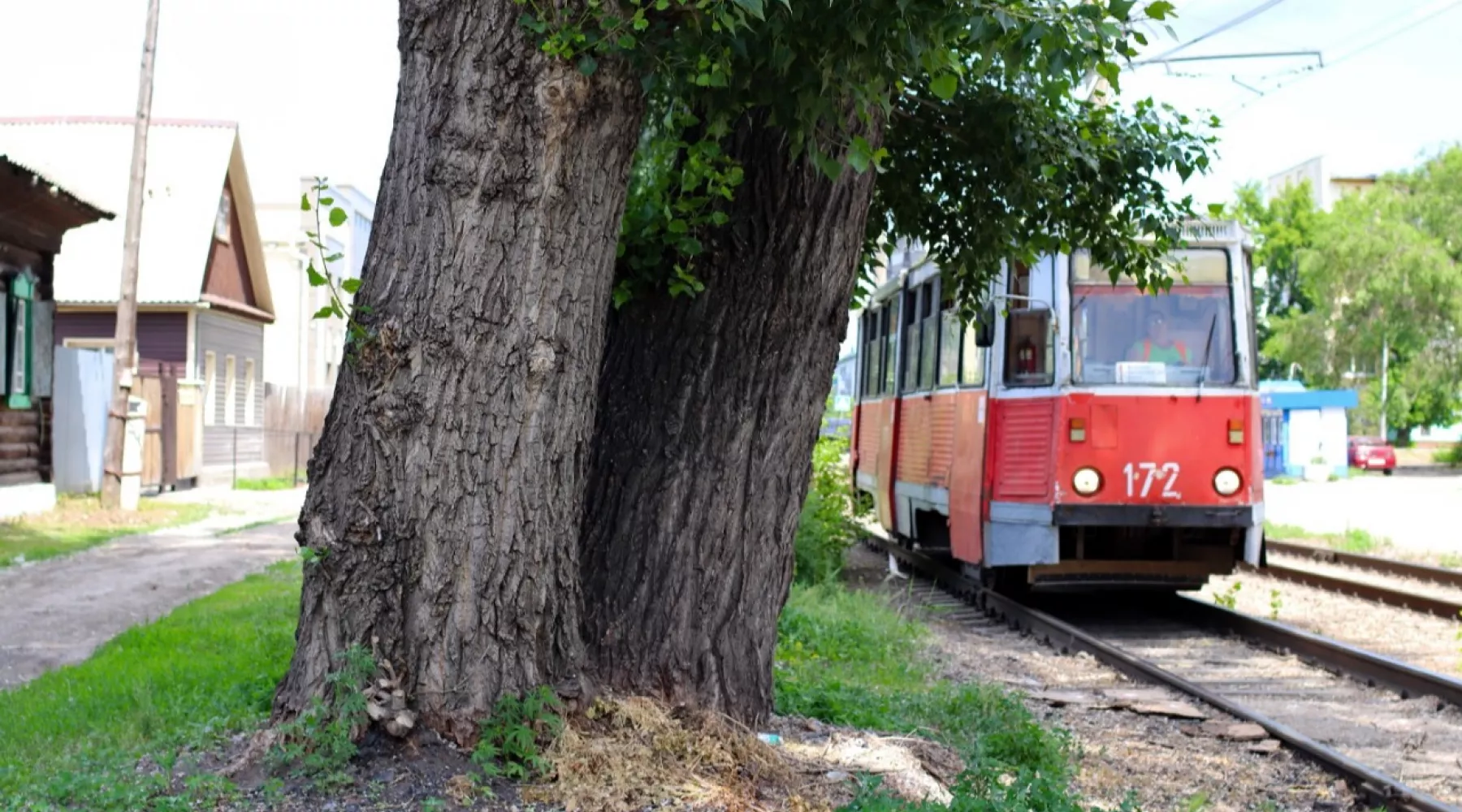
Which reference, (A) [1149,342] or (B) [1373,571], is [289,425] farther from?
(A) [1149,342]

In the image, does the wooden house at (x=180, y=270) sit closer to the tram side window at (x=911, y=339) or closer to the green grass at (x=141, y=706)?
the tram side window at (x=911, y=339)

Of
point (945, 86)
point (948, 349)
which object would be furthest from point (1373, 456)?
point (945, 86)

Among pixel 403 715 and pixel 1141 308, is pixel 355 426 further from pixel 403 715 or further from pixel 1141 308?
pixel 1141 308

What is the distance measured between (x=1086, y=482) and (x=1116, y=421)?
52cm

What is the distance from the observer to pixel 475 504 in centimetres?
475

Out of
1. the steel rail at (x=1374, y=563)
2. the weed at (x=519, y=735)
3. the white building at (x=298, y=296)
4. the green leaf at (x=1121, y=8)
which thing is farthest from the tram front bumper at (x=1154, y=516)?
the white building at (x=298, y=296)

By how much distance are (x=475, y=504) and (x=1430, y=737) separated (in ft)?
19.5

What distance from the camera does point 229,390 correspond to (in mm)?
31266

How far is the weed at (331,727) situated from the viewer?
4.57m

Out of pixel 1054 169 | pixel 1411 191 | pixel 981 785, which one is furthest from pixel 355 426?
pixel 1411 191

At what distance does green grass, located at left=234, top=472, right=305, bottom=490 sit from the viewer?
2973cm

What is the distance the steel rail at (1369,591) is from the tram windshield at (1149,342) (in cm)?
219

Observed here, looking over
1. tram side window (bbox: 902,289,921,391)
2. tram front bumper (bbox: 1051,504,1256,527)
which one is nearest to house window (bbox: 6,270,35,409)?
tram side window (bbox: 902,289,921,391)

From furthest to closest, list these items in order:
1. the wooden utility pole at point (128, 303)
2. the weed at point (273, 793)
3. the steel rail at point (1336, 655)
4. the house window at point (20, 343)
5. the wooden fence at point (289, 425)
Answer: the wooden fence at point (289, 425) < the wooden utility pole at point (128, 303) < the house window at point (20, 343) < the steel rail at point (1336, 655) < the weed at point (273, 793)
